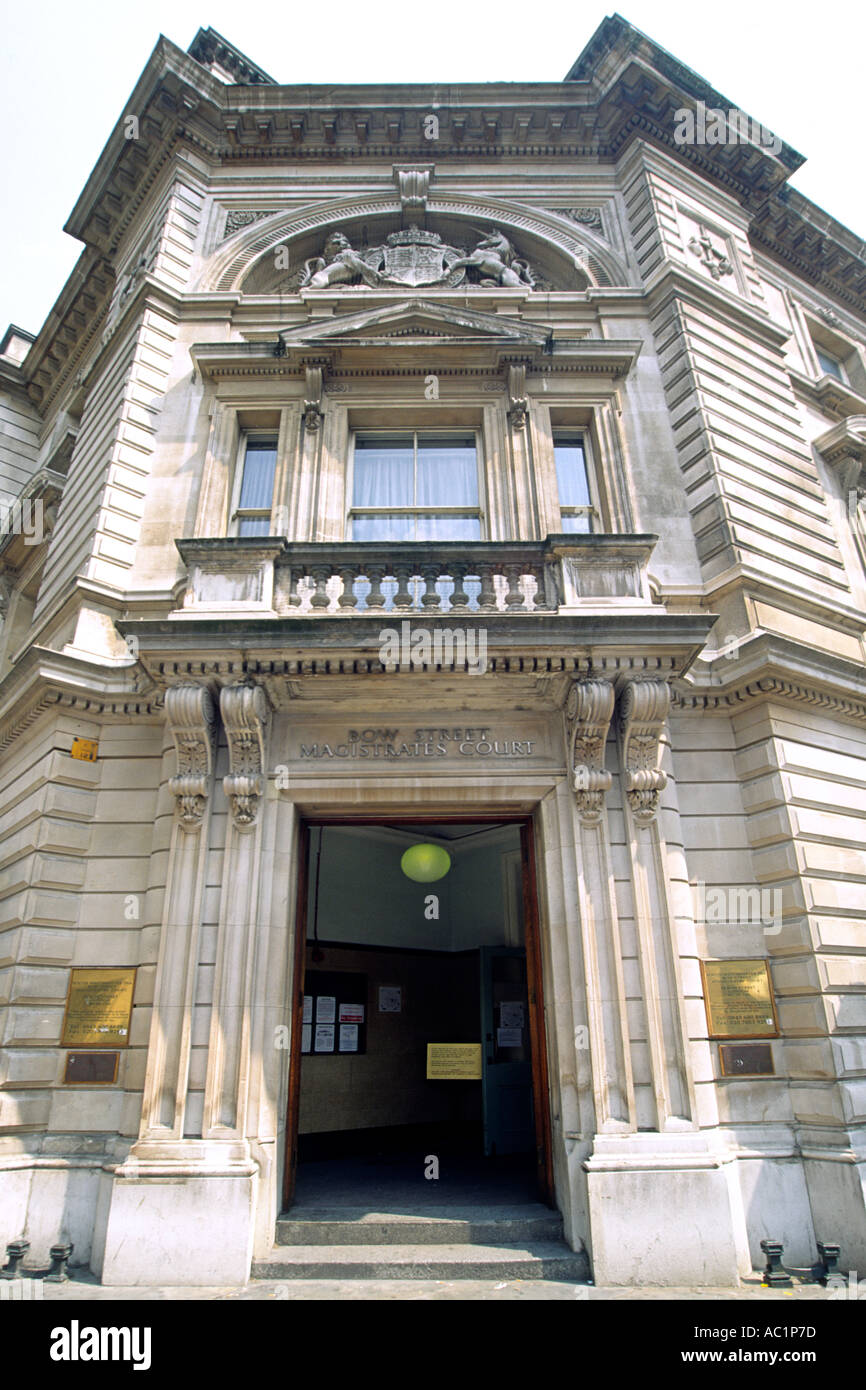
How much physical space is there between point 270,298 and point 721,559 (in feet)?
27.4

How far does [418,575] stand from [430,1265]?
21.6 ft

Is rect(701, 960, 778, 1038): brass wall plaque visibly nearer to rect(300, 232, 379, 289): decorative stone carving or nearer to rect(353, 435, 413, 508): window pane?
rect(353, 435, 413, 508): window pane

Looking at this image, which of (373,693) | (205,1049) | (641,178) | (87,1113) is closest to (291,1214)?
(205,1049)

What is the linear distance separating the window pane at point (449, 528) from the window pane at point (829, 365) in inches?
429

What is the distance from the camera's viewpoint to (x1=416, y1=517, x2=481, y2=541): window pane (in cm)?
1048

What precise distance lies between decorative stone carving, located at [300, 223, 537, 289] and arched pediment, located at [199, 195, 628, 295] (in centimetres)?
5

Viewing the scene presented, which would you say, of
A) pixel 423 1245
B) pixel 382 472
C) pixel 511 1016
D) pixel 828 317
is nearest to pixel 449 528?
pixel 382 472

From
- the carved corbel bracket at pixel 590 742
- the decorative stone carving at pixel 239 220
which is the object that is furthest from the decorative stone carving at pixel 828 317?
the carved corbel bracket at pixel 590 742

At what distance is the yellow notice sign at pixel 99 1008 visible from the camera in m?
7.95

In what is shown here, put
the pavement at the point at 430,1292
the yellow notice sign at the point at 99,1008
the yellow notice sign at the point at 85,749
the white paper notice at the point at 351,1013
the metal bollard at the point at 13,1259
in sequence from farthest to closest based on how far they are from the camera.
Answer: the white paper notice at the point at 351,1013
the yellow notice sign at the point at 85,749
the yellow notice sign at the point at 99,1008
the metal bollard at the point at 13,1259
the pavement at the point at 430,1292

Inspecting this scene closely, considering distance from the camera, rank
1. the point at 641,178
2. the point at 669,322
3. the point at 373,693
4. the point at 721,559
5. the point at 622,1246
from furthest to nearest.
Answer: the point at 641,178, the point at 669,322, the point at 721,559, the point at 373,693, the point at 622,1246

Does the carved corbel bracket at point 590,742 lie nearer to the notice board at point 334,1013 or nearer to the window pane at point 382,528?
the window pane at point 382,528

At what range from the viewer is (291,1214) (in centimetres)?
738

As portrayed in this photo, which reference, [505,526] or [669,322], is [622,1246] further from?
[669,322]
